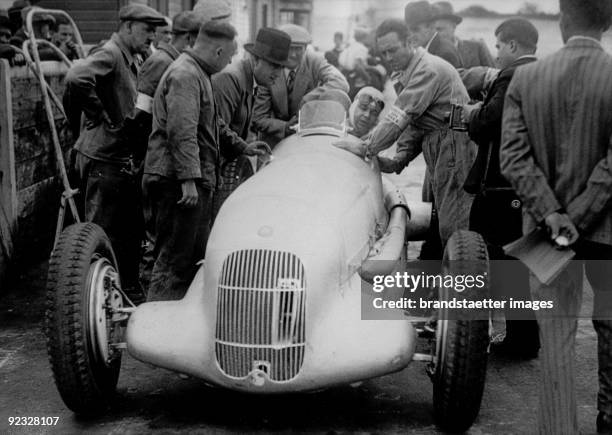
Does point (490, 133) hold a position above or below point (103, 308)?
above

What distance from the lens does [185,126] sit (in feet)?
16.4

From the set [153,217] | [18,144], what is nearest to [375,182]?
[153,217]

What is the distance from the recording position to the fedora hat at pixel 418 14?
304 inches

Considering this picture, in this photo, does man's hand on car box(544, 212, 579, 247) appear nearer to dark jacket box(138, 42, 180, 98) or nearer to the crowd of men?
the crowd of men

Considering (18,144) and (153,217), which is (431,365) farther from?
(18,144)

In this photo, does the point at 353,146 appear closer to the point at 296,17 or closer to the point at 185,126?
the point at 185,126

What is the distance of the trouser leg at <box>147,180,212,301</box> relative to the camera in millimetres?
5250

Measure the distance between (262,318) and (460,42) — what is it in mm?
6349

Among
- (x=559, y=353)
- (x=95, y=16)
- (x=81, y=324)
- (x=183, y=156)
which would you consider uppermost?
(x=183, y=156)

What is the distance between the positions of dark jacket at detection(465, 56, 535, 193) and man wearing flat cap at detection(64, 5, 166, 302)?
2.61 m

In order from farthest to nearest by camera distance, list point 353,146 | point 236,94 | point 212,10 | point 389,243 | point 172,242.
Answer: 1. point 212,10
2. point 236,94
3. point 353,146
4. point 172,242
5. point 389,243

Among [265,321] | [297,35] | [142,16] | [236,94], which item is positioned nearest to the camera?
[265,321]

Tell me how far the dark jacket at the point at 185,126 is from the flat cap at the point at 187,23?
1318 millimetres

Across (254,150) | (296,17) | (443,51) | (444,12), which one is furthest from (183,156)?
(296,17)
